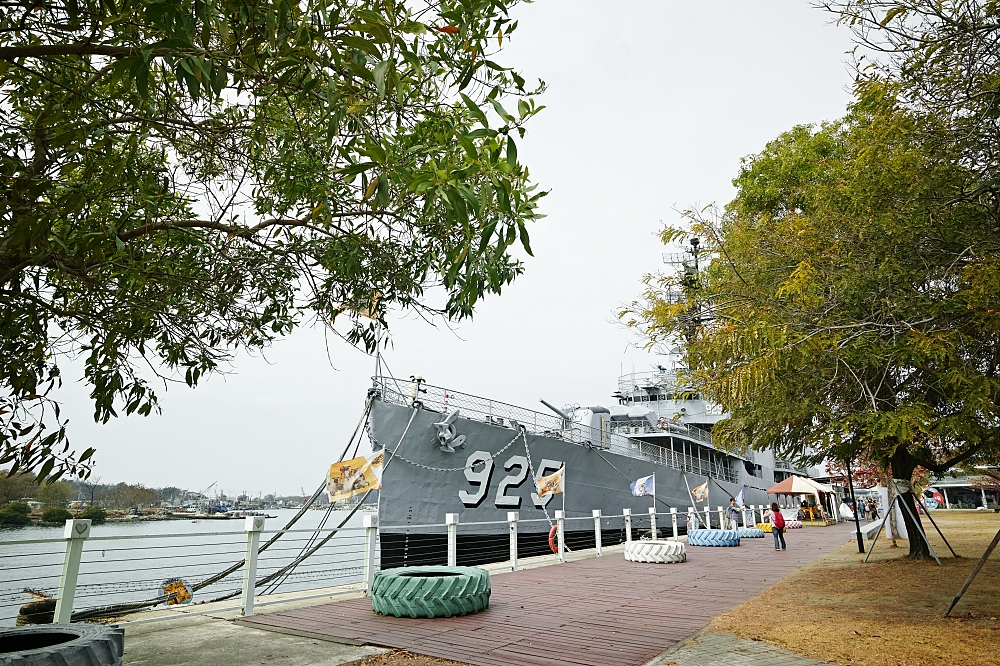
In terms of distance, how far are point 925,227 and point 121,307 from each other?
21.2 ft

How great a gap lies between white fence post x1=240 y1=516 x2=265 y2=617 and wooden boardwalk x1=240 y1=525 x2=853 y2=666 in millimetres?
155

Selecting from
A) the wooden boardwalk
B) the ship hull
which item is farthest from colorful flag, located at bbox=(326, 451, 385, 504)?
the ship hull

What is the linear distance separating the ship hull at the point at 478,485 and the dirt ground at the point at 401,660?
222 inches

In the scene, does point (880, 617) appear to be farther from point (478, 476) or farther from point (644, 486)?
point (644, 486)

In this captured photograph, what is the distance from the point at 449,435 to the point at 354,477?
582cm

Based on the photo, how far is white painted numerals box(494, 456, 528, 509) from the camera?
15398 mm

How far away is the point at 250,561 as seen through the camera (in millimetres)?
6234

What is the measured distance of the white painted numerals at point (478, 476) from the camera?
14.4 meters

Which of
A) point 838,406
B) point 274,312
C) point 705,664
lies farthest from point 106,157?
point 838,406

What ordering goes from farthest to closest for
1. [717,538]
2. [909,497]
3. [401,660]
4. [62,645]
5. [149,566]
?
[149,566], [717,538], [909,497], [401,660], [62,645]

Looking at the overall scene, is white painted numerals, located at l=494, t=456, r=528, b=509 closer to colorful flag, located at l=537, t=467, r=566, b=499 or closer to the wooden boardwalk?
colorful flag, located at l=537, t=467, r=566, b=499

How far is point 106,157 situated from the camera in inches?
130

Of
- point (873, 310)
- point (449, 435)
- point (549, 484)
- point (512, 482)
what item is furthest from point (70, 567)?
point (512, 482)

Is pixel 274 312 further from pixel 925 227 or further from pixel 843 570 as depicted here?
pixel 843 570
